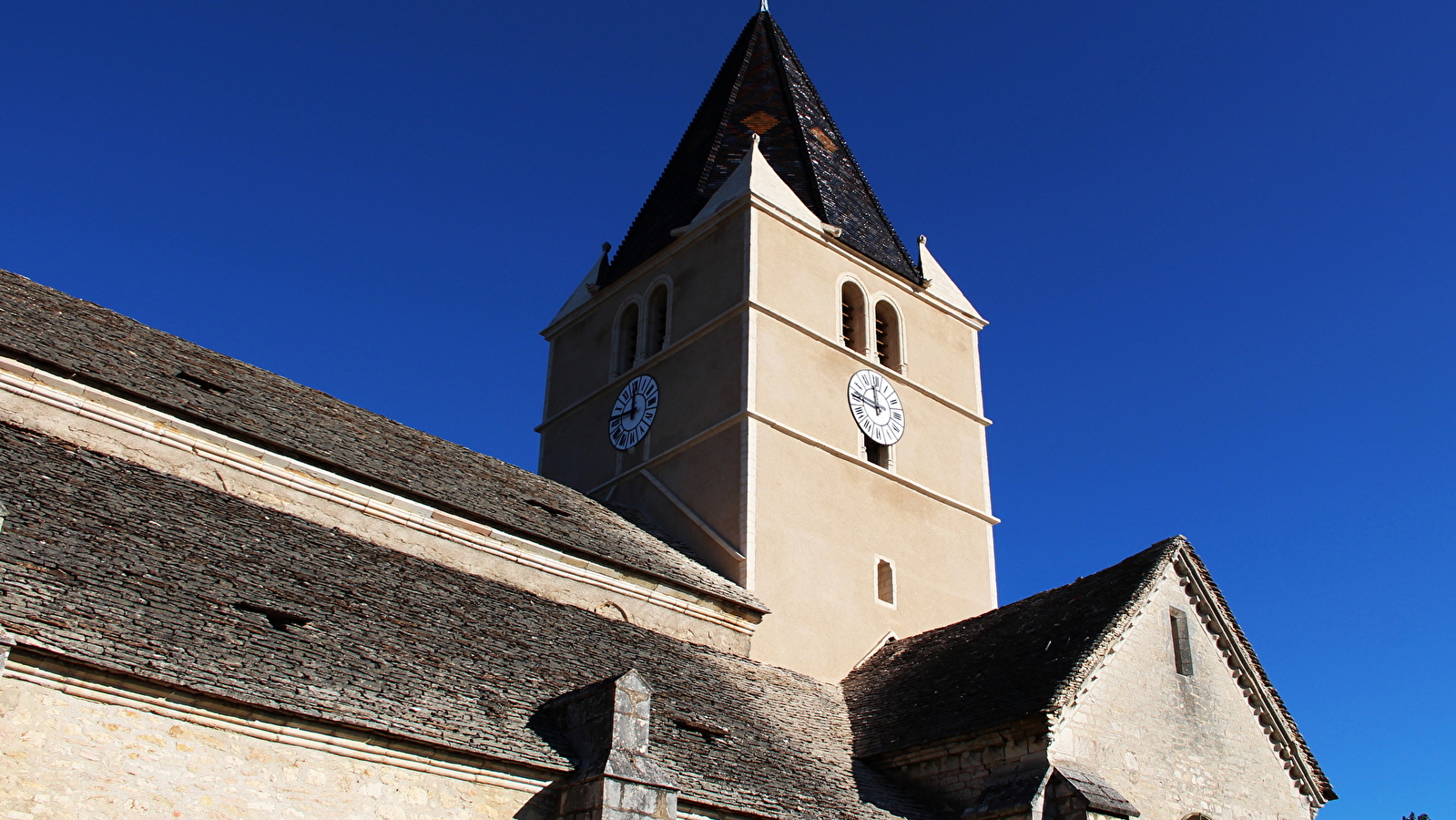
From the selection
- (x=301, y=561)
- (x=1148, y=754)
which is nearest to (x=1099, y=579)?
(x=1148, y=754)

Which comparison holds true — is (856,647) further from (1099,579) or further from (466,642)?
(466,642)

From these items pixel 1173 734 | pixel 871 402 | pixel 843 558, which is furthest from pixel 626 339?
pixel 1173 734

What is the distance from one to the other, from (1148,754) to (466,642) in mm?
7613

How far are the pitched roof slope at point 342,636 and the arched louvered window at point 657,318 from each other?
309 inches

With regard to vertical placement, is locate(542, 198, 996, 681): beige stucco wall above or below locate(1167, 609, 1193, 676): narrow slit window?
above

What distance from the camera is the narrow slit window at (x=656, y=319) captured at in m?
22.4

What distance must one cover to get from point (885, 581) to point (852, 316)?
5140 millimetres

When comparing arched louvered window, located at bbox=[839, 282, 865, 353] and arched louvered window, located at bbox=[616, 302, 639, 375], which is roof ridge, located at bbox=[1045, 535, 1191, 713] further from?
arched louvered window, located at bbox=[616, 302, 639, 375]

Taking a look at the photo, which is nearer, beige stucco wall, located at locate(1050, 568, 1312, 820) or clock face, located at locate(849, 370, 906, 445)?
beige stucco wall, located at locate(1050, 568, 1312, 820)

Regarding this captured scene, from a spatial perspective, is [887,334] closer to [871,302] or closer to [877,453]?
[871,302]

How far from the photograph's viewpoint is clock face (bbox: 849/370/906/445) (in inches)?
822

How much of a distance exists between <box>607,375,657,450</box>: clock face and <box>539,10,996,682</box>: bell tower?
4cm

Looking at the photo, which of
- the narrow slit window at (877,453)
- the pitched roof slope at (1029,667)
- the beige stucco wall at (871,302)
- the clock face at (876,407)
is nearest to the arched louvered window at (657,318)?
the beige stucco wall at (871,302)

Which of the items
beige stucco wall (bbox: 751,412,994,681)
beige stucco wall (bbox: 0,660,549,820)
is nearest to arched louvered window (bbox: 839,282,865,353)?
beige stucco wall (bbox: 751,412,994,681)
